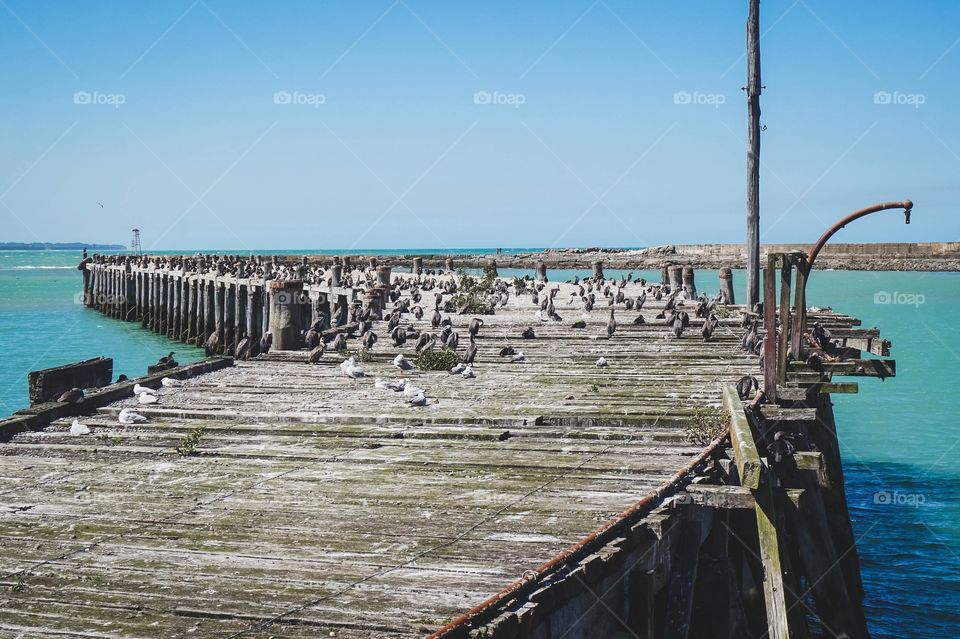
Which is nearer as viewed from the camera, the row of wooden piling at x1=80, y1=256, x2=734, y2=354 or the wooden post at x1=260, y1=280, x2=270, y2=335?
the row of wooden piling at x1=80, y1=256, x2=734, y2=354

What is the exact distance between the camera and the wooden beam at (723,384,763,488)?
6957 mm

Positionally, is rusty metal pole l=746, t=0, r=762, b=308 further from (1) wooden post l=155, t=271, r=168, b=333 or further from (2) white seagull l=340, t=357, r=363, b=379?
(1) wooden post l=155, t=271, r=168, b=333

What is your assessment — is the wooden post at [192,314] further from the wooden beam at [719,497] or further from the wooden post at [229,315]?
the wooden beam at [719,497]

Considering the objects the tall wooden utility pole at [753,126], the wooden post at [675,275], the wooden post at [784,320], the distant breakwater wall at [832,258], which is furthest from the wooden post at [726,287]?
the distant breakwater wall at [832,258]

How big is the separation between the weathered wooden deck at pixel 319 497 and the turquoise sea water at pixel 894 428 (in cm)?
435

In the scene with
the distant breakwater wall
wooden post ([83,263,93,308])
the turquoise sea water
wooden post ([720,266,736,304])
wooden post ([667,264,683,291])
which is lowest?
the turquoise sea water

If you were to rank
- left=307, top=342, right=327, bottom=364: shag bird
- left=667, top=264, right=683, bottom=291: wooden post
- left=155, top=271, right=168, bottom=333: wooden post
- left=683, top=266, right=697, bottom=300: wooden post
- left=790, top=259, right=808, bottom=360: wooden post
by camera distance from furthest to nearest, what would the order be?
left=155, top=271, right=168, bottom=333: wooden post, left=667, top=264, right=683, bottom=291: wooden post, left=683, top=266, right=697, bottom=300: wooden post, left=307, top=342, right=327, bottom=364: shag bird, left=790, top=259, right=808, bottom=360: wooden post

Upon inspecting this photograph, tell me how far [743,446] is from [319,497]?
3478mm

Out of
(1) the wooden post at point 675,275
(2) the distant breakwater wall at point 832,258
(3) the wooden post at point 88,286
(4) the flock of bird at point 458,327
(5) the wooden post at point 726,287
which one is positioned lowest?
(4) the flock of bird at point 458,327

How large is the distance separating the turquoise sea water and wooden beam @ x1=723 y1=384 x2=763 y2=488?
556cm

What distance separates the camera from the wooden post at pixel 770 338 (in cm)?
984

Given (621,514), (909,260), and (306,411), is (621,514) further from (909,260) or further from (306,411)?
(909,260)

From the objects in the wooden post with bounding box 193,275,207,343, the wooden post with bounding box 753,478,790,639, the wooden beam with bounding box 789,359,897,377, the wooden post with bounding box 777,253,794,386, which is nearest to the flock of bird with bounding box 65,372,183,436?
the wooden post with bounding box 753,478,790,639

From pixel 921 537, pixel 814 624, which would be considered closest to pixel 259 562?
pixel 814 624
